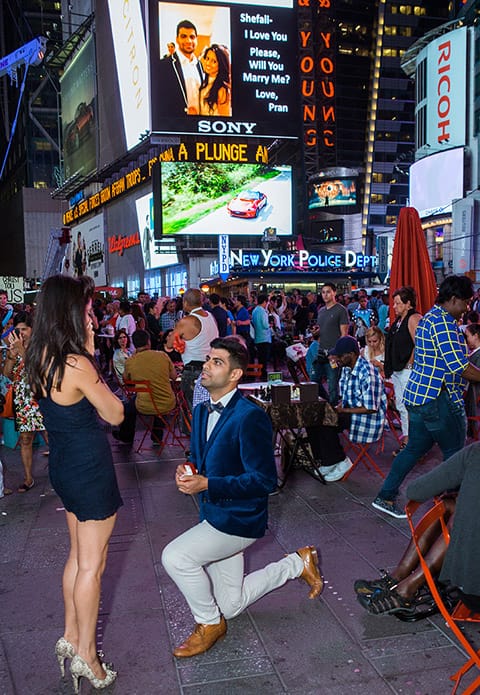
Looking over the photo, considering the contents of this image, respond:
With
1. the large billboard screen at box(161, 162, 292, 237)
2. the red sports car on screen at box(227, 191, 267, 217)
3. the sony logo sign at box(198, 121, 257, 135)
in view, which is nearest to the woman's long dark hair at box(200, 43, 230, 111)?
the sony logo sign at box(198, 121, 257, 135)

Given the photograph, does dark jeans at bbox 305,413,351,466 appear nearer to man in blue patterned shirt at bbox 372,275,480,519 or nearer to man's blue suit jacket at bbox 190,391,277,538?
man in blue patterned shirt at bbox 372,275,480,519

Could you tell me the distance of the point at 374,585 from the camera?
3684 mm

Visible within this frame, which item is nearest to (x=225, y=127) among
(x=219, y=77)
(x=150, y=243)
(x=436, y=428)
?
(x=219, y=77)

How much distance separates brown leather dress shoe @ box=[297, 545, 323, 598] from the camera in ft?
12.2

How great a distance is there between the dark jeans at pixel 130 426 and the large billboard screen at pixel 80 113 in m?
47.7

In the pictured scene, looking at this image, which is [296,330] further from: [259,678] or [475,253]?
[475,253]

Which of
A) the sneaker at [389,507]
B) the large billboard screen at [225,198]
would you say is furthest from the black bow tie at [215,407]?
the large billboard screen at [225,198]

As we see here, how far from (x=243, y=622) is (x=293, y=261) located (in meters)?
28.6

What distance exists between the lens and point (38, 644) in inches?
134

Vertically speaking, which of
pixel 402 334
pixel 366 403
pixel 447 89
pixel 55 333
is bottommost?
pixel 366 403

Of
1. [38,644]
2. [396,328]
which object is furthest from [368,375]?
[38,644]

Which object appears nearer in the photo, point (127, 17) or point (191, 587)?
point (191, 587)

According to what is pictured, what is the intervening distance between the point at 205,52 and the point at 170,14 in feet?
7.09

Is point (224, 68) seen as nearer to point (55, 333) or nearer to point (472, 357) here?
point (472, 357)
